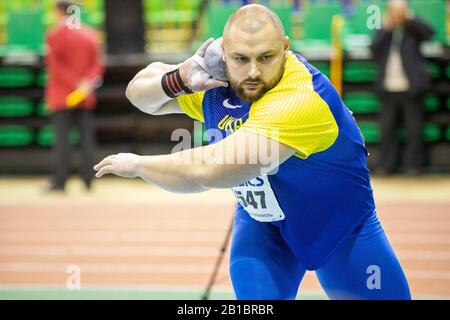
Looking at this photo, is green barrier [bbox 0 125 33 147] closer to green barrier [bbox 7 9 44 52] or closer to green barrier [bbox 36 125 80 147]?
green barrier [bbox 36 125 80 147]

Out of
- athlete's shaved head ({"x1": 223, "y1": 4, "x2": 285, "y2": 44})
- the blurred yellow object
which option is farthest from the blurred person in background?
athlete's shaved head ({"x1": 223, "y1": 4, "x2": 285, "y2": 44})

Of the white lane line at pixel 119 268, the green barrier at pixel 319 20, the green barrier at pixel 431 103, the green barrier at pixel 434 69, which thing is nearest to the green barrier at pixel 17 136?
the green barrier at pixel 319 20

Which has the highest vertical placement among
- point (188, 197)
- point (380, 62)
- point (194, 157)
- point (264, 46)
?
point (264, 46)

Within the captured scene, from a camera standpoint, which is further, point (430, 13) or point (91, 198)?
point (430, 13)

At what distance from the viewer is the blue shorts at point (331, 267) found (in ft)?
10.7

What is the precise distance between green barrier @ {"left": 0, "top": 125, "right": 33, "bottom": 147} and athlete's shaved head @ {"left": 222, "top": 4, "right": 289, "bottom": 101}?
10047mm

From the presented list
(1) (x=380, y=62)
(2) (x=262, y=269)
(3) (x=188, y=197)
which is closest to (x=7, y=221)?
(3) (x=188, y=197)

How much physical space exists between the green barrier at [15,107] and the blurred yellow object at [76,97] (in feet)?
7.58

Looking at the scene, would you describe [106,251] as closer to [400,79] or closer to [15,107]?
[400,79]

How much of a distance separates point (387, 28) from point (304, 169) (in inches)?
330

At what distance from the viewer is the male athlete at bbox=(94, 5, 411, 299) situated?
2859mm

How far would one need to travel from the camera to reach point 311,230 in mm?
3277

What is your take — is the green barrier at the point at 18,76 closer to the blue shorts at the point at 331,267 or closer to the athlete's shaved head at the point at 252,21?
the blue shorts at the point at 331,267
